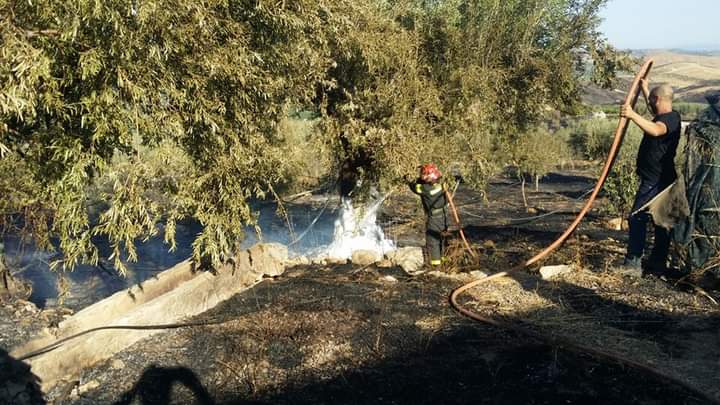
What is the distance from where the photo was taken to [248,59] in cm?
620

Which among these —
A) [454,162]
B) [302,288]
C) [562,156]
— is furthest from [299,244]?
[562,156]

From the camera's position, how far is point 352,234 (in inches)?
453

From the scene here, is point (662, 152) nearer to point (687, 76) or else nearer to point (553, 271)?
point (553, 271)

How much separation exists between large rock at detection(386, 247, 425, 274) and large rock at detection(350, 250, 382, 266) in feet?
0.92

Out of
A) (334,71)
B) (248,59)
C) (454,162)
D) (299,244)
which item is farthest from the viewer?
(299,244)

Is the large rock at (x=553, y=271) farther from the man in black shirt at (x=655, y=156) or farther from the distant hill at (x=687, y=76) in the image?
the distant hill at (x=687, y=76)

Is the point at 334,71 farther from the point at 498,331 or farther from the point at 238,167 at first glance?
the point at 498,331

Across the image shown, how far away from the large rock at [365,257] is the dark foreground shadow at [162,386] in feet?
16.1

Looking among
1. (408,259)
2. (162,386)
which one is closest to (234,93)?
(162,386)

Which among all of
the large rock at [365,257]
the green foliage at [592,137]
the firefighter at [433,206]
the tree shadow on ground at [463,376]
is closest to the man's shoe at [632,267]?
the tree shadow on ground at [463,376]

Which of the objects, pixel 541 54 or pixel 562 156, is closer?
pixel 541 54

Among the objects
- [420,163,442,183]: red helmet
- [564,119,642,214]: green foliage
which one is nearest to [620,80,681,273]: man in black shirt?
[420,163,442,183]: red helmet

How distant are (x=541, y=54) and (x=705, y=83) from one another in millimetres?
87373

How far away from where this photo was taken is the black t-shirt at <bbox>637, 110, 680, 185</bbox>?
6406 millimetres
